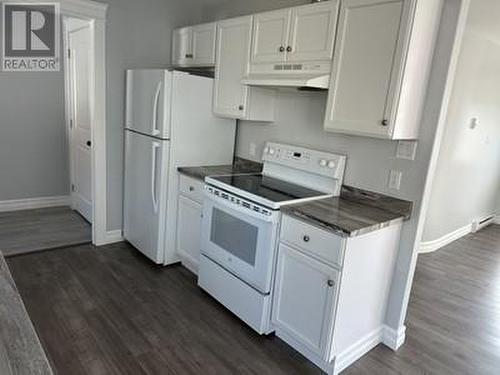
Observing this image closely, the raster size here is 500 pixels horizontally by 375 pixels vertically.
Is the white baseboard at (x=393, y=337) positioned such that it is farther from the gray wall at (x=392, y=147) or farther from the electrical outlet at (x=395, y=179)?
the electrical outlet at (x=395, y=179)

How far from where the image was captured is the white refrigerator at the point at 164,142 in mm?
3041

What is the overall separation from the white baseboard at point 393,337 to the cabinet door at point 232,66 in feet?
6.35

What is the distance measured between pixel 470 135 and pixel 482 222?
1787mm

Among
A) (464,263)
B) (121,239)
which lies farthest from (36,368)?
(464,263)

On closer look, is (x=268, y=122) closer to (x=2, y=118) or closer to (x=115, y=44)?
(x=115, y=44)

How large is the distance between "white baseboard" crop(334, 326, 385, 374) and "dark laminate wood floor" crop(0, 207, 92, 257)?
2.73m

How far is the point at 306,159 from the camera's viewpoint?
2.76m

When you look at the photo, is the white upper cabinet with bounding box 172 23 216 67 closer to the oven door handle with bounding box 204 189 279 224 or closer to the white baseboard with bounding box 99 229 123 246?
the oven door handle with bounding box 204 189 279 224

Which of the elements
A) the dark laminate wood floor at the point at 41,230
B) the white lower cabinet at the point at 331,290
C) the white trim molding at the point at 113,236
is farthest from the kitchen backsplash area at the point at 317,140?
the dark laminate wood floor at the point at 41,230

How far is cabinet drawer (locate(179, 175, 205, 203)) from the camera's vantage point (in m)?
3.00

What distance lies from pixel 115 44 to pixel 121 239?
6.31 feet

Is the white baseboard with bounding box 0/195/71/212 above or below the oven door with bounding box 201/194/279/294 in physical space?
below

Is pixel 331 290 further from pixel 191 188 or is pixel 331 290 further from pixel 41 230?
pixel 41 230
